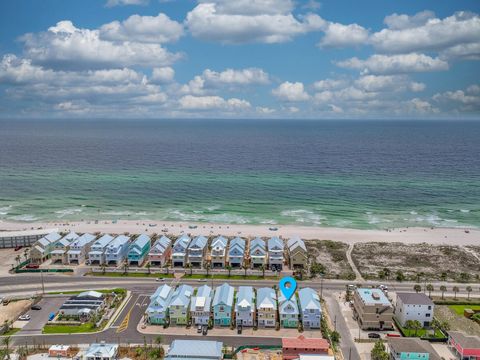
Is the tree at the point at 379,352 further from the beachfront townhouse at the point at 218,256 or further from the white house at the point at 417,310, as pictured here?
the beachfront townhouse at the point at 218,256

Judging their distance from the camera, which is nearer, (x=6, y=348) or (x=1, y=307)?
(x=6, y=348)

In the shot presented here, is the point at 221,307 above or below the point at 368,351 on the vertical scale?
above

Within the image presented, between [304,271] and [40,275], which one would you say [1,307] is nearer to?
[40,275]


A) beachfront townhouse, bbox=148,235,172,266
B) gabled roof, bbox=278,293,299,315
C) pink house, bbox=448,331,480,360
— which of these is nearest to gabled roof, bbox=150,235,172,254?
beachfront townhouse, bbox=148,235,172,266

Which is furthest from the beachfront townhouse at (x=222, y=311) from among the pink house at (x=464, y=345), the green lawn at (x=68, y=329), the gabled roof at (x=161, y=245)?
the pink house at (x=464, y=345)

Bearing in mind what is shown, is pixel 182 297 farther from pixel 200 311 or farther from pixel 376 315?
pixel 376 315

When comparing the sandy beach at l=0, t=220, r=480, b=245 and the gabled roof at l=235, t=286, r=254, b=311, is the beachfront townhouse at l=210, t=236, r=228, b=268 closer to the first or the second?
the gabled roof at l=235, t=286, r=254, b=311

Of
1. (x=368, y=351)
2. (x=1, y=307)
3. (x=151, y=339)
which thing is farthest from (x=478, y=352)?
(x=1, y=307)
